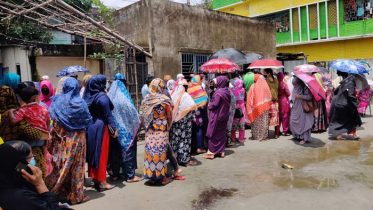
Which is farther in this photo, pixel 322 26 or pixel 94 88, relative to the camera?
pixel 322 26

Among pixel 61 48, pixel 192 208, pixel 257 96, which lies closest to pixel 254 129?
pixel 257 96

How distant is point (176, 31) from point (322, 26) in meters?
14.3

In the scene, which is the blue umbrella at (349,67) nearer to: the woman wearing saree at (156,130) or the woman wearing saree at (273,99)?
the woman wearing saree at (273,99)

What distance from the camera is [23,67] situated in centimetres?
999

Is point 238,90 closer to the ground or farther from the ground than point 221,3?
closer to the ground

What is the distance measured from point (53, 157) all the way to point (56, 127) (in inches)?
15.1

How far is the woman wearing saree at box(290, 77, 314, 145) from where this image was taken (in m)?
6.74

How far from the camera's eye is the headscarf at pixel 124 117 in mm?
4582

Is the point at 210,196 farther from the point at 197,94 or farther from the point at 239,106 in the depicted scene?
A: the point at 239,106

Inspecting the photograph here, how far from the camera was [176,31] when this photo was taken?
1009 cm

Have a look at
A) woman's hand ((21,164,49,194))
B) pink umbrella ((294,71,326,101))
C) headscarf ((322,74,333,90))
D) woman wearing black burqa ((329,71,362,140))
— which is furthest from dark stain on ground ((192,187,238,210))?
headscarf ((322,74,333,90))

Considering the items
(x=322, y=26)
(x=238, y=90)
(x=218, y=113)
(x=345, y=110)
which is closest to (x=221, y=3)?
(x=322, y=26)

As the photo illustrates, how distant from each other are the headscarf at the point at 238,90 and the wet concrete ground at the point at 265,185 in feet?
5.22

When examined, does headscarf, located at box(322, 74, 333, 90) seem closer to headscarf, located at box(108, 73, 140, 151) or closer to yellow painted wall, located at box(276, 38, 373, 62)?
headscarf, located at box(108, 73, 140, 151)
